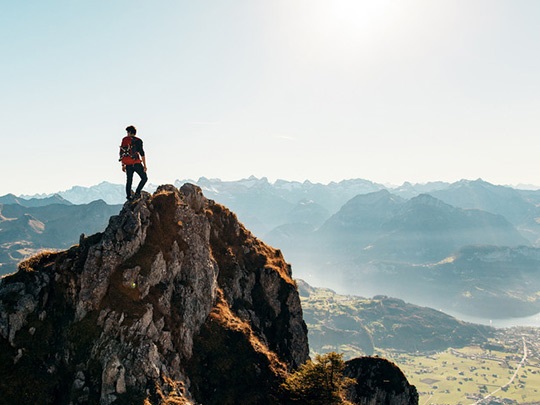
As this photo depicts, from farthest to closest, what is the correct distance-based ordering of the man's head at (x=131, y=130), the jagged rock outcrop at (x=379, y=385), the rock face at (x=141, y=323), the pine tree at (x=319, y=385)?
the jagged rock outcrop at (x=379, y=385) < the man's head at (x=131, y=130) < the pine tree at (x=319, y=385) < the rock face at (x=141, y=323)

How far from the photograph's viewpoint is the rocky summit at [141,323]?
31.2 meters

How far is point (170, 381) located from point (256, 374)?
964cm

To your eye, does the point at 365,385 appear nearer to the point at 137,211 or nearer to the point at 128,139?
the point at 137,211

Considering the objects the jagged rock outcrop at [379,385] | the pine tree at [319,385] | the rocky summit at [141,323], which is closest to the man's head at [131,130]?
the rocky summit at [141,323]

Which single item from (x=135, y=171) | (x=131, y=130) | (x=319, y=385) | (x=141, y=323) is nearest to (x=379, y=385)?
(x=319, y=385)

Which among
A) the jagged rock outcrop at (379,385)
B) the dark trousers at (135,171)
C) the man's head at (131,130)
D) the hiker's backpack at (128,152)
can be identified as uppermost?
the man's head at (131,130)

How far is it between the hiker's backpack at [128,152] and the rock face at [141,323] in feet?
14.3

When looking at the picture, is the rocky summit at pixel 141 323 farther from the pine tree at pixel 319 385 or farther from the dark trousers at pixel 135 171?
the pine tree at pixel 319 385

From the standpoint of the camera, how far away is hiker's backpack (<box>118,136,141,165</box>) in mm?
41219

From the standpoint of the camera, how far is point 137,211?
1618 inches

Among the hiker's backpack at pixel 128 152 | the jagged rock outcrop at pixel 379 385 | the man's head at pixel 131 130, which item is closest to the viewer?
the hiker's backpack at pixel 128 152

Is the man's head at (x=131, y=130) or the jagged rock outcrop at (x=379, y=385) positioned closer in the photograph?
the man's head at (x=131, y=130)

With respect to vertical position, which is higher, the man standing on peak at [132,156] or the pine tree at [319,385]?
the man standing on peak at [132,156]

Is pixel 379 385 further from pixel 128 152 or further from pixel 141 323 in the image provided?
pixel 128 152
